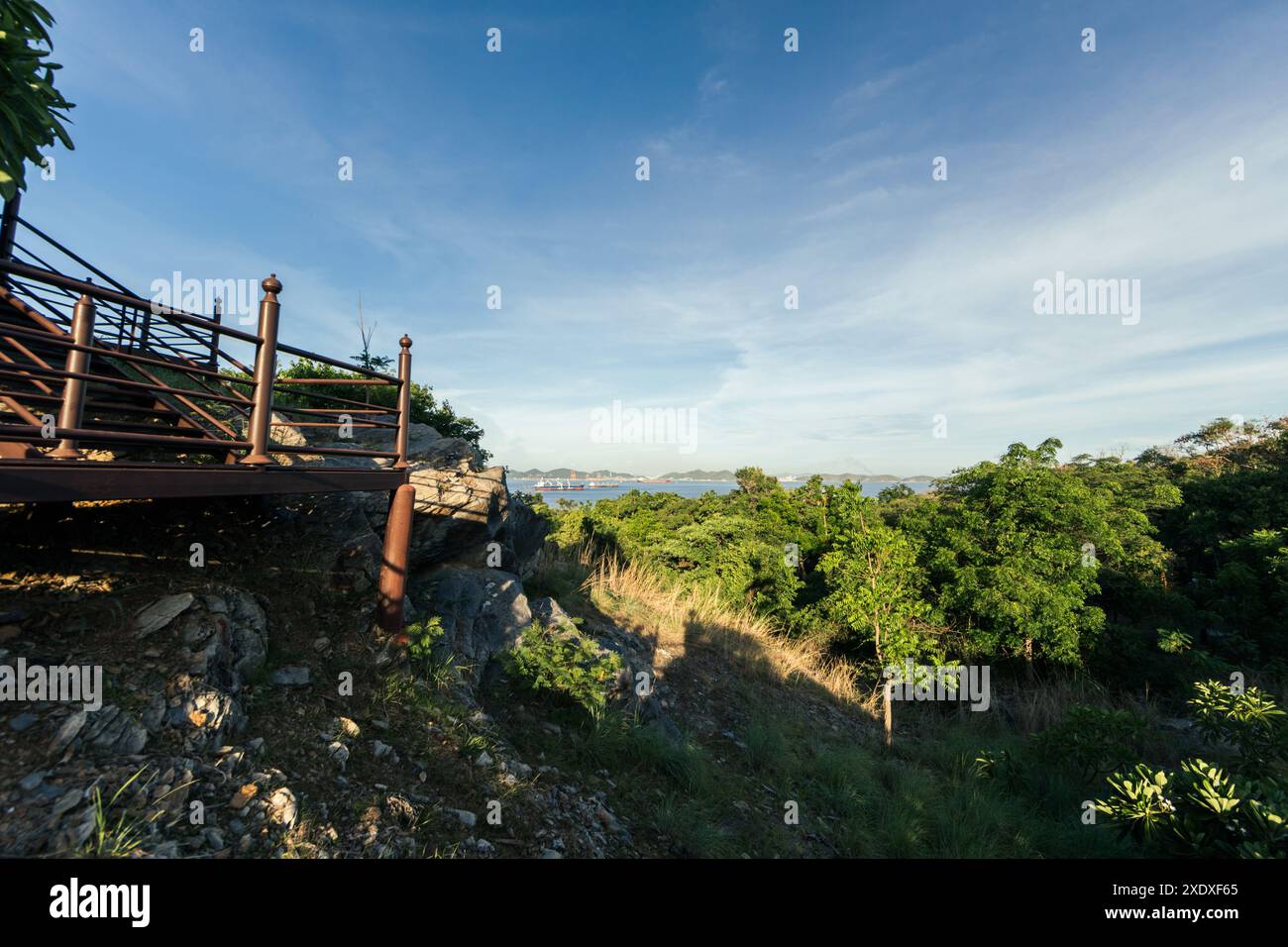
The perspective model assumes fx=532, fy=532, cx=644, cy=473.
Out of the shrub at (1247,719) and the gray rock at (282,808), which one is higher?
the gray rock at (282,808)

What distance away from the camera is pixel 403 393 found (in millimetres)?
5656

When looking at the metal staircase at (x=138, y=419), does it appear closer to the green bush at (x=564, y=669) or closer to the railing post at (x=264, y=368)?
the railing post at (x=264, y=368)

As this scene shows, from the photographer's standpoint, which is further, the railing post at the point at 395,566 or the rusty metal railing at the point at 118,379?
the railing post at the point at 395,566

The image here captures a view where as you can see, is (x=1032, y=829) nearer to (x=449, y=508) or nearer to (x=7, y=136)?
(x=449, y=508)

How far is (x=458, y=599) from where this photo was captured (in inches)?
265

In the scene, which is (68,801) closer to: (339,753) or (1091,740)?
(339,753)

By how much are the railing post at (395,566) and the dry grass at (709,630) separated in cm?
537

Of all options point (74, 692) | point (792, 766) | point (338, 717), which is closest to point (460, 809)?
point (338, 717)

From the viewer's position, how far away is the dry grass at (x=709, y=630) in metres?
10.6

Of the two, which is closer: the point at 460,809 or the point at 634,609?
the point at 460,809

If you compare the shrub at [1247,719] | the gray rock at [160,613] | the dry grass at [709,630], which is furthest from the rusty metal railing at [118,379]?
the shrub at [1247,719]

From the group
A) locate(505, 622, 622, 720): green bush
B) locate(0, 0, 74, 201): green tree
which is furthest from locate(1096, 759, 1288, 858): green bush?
locate(0, 0, 74, 201): green tree

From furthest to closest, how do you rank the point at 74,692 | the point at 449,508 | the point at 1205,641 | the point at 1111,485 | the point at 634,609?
the point at 1111,485 < the point at 1205,641 < the point at 634,609 < the point at 449,508 < the point at 74,692
